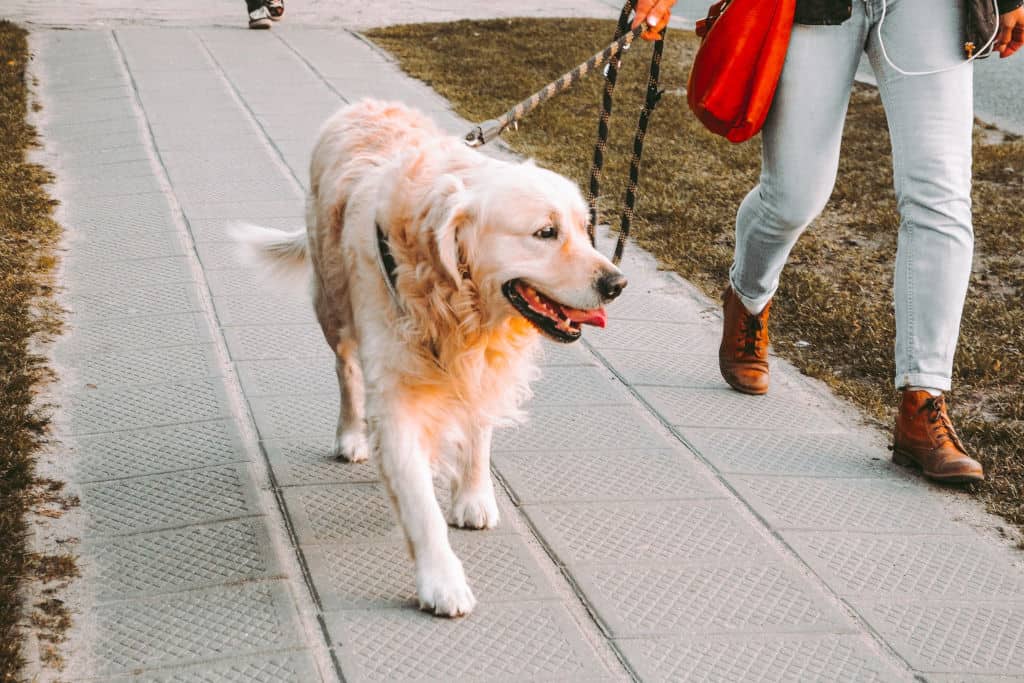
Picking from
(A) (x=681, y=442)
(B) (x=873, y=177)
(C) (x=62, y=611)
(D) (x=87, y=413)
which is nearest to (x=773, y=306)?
(A) (x=681, y=442)

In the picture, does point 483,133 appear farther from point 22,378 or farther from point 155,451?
A: point 22,378

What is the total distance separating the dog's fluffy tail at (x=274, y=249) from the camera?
4410mm

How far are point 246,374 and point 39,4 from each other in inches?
385

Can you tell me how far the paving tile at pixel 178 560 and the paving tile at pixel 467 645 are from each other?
13.7 inches

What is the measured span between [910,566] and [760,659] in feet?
2.34

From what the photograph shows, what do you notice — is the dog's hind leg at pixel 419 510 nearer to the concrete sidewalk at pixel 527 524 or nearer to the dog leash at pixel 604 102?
the concrete sidewalk at pixel 527 524

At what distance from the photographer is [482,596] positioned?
10.3 ft

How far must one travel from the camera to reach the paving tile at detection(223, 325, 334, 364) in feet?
15.3

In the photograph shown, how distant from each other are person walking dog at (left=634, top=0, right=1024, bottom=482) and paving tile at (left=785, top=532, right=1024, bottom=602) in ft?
1.31

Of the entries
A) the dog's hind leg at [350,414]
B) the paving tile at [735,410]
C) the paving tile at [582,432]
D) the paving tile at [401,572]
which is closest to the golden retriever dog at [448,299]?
the paving tile at [401,572]

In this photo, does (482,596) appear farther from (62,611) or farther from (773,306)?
(773,306)

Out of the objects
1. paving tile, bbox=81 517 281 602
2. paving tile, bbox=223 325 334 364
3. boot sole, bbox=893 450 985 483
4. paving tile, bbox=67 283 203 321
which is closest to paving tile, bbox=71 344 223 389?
paving tile, bbox=223 325 334 364

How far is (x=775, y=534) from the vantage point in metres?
3.53

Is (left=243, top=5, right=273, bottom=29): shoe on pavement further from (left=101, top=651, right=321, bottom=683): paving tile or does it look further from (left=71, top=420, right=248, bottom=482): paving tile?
(left=101, top=651, right=321, bottom=683): paving tile
